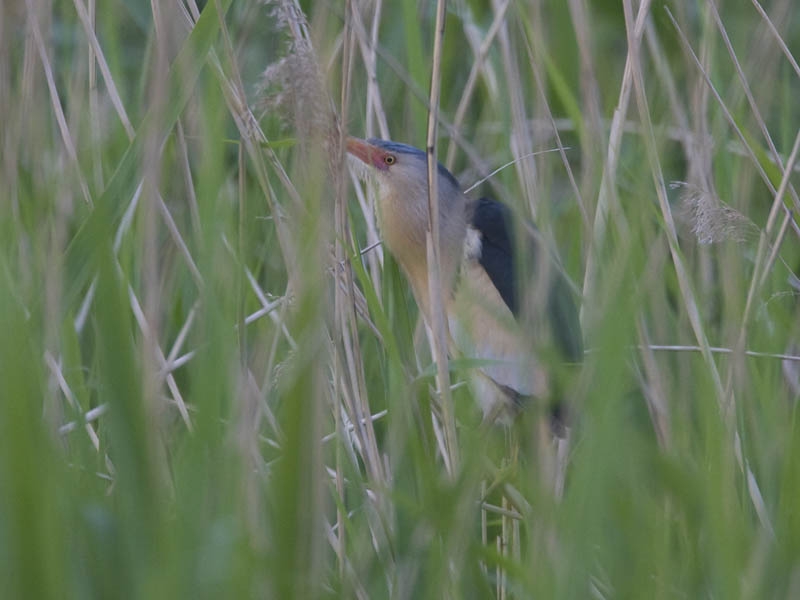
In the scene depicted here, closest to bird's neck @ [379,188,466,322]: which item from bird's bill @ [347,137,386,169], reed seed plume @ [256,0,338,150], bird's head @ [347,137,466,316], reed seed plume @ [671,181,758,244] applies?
bird's head @ [347,137,466,316]

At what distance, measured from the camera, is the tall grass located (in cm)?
77

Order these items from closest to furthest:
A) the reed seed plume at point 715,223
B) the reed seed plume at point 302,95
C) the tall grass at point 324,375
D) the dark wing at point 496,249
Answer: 1. the tall grass at point 324,375
2. the reed seed plume at point 302,95
3. the reed seed plume at point 715,223
4. the dark wing at point 496,249

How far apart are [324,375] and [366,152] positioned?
1.00 metres

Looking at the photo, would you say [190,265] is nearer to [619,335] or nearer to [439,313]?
[439,313]

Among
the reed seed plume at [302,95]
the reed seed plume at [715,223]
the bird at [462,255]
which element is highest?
the reed seed plume at [302,95]

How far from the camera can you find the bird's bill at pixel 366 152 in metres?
1.75

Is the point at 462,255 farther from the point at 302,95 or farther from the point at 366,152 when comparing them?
the point at 302,95

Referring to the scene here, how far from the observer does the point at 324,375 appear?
83 centimetres

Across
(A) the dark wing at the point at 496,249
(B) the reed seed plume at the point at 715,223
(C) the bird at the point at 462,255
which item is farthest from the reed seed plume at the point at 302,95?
(A) the dark wing at the point at 496,249

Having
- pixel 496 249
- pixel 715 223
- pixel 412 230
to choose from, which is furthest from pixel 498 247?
pixel 715 223

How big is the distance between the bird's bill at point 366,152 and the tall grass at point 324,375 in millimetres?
76

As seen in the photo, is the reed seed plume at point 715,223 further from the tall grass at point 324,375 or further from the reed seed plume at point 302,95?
the reed seed plume at point 302,95

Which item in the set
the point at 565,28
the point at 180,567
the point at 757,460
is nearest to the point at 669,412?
the point at 757,460

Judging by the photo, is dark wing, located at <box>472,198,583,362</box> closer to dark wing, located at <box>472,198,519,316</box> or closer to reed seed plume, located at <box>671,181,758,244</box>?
dark wing, located at <box>472,198,519,316</box>
